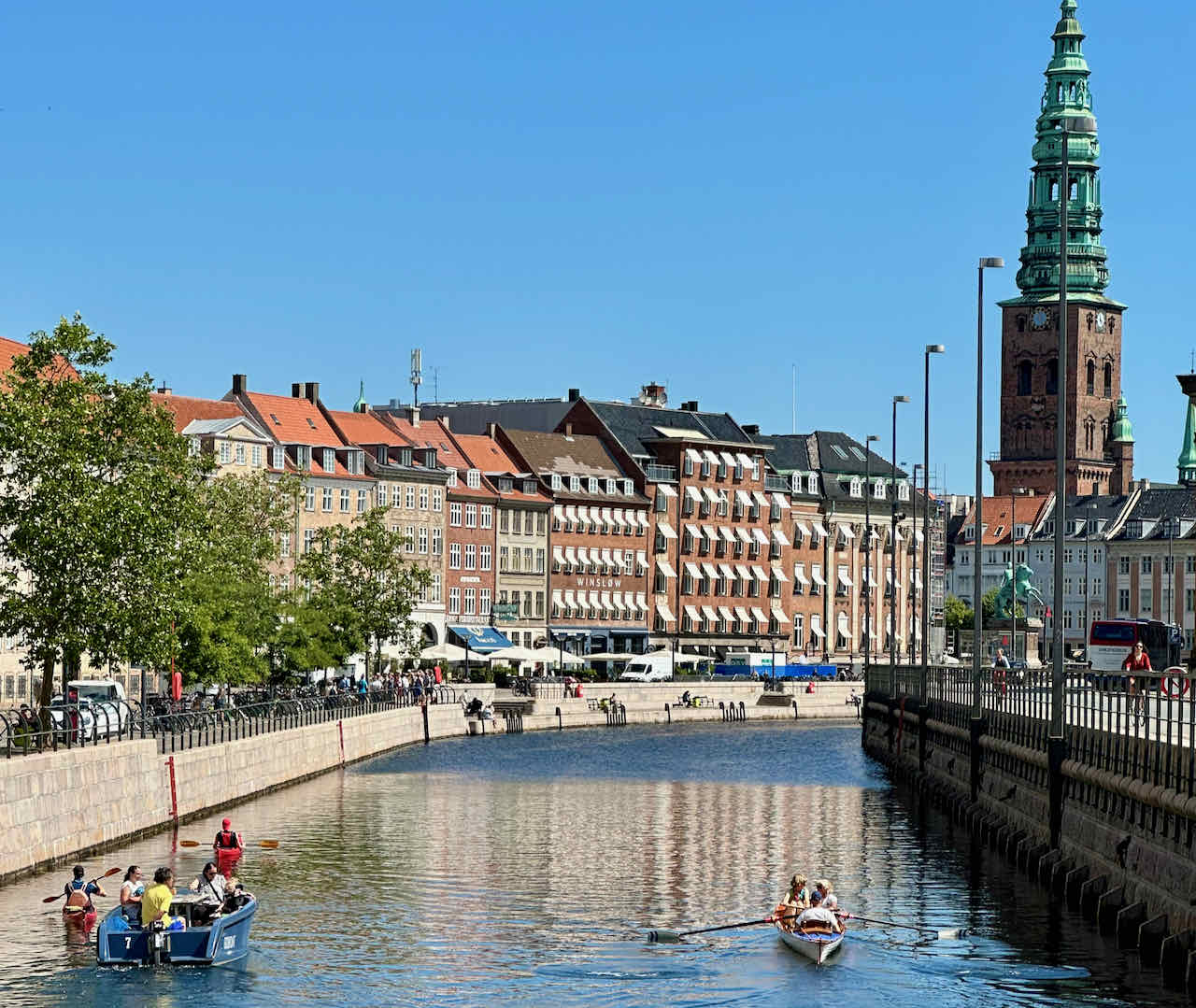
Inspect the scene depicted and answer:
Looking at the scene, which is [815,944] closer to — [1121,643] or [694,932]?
[694,932]

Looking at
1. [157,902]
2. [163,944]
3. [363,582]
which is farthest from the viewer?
[363,582]

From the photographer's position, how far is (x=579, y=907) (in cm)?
5716

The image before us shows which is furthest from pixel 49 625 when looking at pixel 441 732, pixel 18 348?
pixel 441 732

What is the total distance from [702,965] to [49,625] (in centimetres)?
3015

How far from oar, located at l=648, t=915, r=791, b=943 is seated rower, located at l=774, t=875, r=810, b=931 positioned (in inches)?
20.3

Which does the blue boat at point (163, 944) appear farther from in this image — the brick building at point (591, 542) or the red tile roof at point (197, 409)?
the brick building at point (591, 542)

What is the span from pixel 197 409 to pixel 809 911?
11118cm

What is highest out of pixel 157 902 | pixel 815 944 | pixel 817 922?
pixel 157 902

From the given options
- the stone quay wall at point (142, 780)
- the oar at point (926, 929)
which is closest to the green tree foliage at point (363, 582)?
the stone quay wall at point (142, 780)

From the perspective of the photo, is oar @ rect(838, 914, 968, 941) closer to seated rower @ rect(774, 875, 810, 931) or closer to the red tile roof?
seated rower @ rect(774, 875, 810, 931)

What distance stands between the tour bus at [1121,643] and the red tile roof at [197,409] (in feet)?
173

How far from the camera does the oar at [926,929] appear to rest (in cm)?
5272

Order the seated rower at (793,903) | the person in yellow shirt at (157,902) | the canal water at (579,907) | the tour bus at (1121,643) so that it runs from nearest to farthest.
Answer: the canal water at (579,907) → the person in yellow shirt at (157,902) → the seated rower at (793,903) → the tour bus at (1121,643)

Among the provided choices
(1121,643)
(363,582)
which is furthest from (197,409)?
(1121,643)
